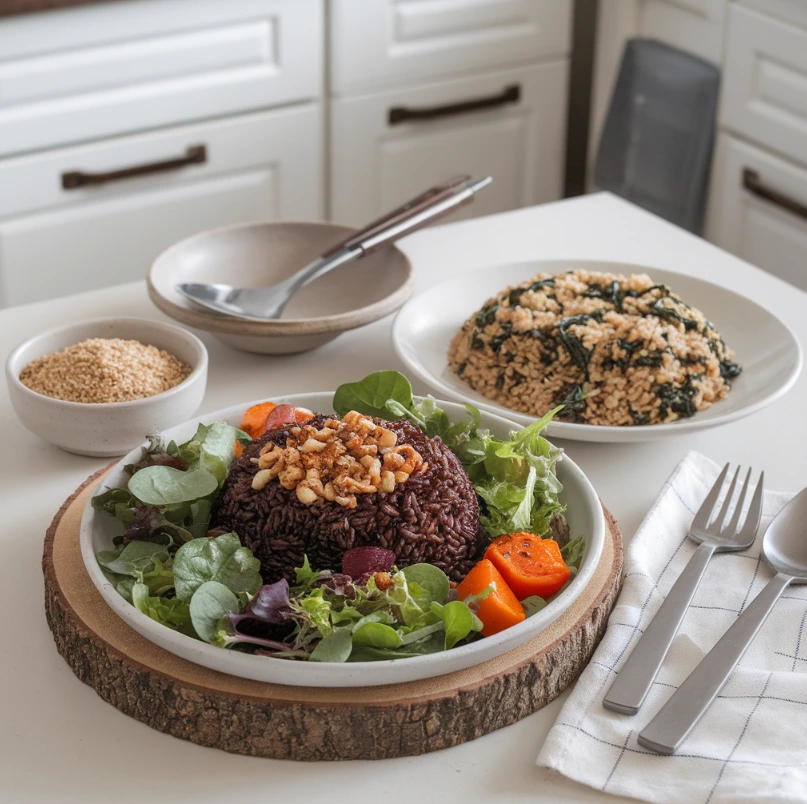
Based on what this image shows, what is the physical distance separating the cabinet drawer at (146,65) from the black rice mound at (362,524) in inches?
66.3

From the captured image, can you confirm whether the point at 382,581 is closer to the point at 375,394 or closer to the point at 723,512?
the point at 375,394

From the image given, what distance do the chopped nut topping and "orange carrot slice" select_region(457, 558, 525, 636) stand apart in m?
0.10

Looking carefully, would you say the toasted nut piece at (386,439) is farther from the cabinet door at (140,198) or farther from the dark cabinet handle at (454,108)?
the dark cabinet handle at (454,108)

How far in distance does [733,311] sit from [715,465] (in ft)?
1.00

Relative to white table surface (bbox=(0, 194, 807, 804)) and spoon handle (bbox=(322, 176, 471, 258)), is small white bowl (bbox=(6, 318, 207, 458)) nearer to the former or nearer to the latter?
white table surface (bbox=(0, 194, 807, 804))

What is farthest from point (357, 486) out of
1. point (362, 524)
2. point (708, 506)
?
point (708, 506)

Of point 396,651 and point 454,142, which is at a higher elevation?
point 396,651

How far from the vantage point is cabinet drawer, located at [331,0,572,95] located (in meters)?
2.68

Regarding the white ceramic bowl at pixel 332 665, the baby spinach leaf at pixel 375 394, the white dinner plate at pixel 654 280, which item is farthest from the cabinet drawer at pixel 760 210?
the white ceramic bowl at pixel 332 665

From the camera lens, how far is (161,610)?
2.85ft

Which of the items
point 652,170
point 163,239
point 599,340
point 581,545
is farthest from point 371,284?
point 652,170

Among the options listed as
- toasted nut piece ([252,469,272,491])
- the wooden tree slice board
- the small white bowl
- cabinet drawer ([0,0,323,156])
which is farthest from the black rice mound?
cabinet drawer ([0,0,323,156])

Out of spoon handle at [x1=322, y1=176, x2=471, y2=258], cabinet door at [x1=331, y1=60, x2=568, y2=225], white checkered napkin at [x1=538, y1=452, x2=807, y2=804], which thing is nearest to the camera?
white checkered napkin at [x1=538, y1=452, x2=807, y2=804]

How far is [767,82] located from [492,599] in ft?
6.67
